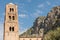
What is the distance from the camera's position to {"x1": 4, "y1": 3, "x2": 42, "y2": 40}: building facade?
65.7 metres

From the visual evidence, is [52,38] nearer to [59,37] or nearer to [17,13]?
[59,37]

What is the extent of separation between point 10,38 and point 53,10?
3041 inches

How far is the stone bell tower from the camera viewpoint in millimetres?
65688

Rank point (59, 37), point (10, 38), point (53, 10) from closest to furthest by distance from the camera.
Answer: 1. point (59, 37)
2. point (10, 38)
3. point (53, 10)

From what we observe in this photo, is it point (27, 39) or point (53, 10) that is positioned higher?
point (53, 10)

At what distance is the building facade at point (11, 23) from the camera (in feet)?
216

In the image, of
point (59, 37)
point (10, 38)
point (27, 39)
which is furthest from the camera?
point (27, 39)

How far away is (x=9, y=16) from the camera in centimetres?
6744

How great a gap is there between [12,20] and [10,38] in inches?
196

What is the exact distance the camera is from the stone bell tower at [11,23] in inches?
2586

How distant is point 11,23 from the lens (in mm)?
66875

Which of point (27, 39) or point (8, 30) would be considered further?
point (27, 39)

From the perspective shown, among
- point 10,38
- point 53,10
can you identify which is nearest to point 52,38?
point 10,38

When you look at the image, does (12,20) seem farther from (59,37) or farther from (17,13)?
(59,37)
